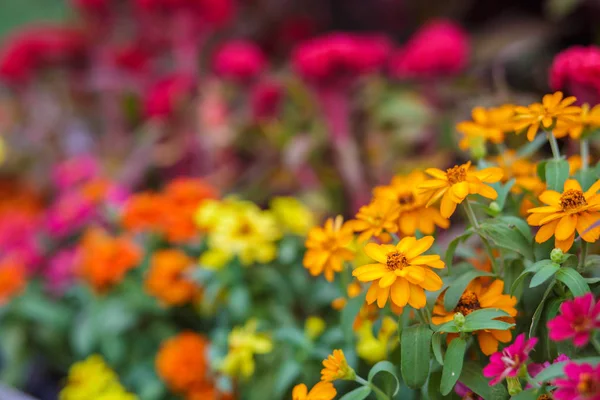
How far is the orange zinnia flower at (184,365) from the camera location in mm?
803

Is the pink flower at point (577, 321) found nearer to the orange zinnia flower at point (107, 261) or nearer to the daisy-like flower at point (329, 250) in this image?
the daisy-like flower at point (329, 250)

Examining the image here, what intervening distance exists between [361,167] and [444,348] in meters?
0.66

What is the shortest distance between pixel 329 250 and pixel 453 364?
0.52ft

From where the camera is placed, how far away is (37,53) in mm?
1509

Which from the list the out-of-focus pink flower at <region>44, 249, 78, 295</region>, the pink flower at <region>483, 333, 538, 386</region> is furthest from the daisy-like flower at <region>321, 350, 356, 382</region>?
the out-of-focus pink flower at <region>44, 249, 78, 295</region>

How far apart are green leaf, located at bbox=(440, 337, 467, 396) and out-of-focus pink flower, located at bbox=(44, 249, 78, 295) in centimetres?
69

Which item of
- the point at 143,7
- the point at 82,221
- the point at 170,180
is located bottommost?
the point at 170,180

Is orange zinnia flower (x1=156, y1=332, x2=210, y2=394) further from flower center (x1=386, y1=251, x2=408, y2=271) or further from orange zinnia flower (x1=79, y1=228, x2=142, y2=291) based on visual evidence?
flower center (x1=386, y1=251, x2=408, y2=271)

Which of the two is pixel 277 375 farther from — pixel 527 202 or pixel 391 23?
pixel 391 23

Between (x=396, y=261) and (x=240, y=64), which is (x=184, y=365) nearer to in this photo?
(x=396, y=261)

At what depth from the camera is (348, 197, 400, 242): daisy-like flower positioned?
54cm

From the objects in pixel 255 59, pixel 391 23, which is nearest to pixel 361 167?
pixel 255 59

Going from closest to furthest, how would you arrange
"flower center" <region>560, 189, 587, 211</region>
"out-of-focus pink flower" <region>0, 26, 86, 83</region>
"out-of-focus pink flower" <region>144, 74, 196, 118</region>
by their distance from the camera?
"flower center" <region>560, 189, 587, 211</region> → "out-of-focus pink flower" <region>144, 74, 196, 118</region> → "out-of-focus pink flower" <region>0, 26, 86, 83</region>

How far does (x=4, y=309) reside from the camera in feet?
3.20
